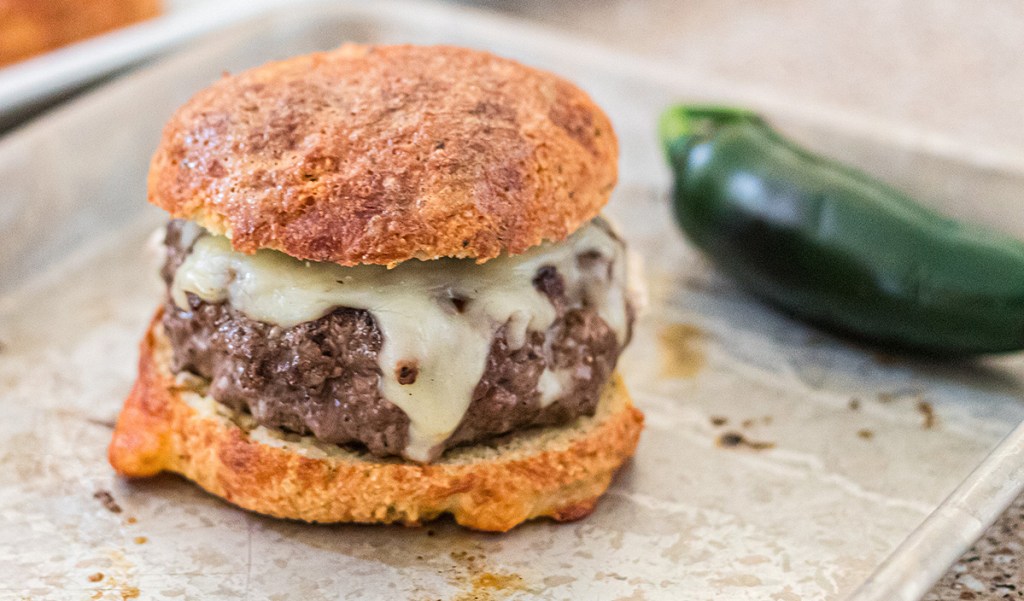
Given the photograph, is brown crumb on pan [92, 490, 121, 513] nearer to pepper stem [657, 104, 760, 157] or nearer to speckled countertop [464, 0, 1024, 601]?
pepper stem [657, 104, 760, 157]

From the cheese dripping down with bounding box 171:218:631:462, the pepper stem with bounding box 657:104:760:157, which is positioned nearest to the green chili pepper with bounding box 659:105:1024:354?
the pepper stem with bounding box 657:104:760:157

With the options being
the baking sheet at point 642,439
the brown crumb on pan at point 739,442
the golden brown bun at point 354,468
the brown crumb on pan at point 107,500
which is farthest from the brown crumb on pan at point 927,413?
the brown crumb on pan at point 107,500

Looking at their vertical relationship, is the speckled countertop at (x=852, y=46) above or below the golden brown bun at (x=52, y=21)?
below

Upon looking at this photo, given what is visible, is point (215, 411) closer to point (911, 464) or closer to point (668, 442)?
point (668, 442)

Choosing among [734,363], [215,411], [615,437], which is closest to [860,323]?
[734,363]

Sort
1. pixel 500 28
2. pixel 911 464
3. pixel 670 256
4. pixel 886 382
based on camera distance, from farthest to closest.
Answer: pixel 500 28, pixel 670 256, pixel 886 382, pixel 911 464

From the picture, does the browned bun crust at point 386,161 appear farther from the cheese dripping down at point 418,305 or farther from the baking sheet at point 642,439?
the baking sheet at point 642,439
